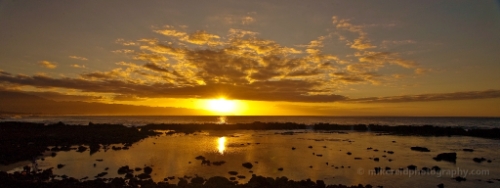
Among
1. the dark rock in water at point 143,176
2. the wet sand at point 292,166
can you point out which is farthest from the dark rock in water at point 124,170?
the dark rock in water at point 143,176

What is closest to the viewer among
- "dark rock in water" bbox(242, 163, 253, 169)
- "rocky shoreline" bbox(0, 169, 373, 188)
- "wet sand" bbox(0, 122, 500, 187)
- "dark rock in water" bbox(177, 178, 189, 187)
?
"rocky shoreline" bbox(0, 169, 373, 188)

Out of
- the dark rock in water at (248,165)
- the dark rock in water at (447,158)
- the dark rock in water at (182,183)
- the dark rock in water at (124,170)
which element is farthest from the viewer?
the dark rock in water at (447,158)

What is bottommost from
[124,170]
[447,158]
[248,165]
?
[124,170]

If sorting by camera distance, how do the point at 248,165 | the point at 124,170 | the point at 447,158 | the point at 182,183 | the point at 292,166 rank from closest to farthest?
the point at 182,183 < the point at 124,170 < the point at 248,165 < the point at 292,166 < the point at 447,158

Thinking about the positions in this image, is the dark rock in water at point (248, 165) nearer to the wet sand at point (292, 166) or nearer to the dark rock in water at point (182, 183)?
the wet sand at point (292, 166)

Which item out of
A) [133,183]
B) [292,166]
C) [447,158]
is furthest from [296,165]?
[447,158]

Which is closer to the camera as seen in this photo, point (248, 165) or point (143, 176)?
point (143, 176)

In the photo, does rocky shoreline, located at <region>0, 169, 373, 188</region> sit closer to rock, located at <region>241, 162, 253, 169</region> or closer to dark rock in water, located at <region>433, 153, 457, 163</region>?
rock, located at <region>241, 162, 253, 169</region>

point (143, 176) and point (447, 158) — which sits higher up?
point (447, 158)

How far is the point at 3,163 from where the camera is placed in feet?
82.3

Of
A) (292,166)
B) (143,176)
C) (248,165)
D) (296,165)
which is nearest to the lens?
(143,176)

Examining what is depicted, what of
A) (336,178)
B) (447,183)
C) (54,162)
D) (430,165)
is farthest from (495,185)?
(54,162)

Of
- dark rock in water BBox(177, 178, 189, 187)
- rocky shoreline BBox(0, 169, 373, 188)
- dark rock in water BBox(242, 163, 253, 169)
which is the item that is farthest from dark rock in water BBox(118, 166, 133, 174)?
dark rock in water BBox(242, 163, 253, 169)

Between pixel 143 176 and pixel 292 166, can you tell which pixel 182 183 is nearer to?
pixel 143 176
